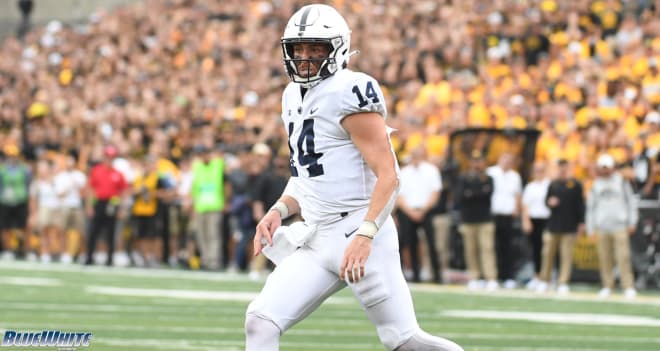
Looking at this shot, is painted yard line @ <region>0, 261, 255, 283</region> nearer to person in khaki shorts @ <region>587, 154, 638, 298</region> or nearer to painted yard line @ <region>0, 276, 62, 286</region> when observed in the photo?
painted yard line @ <region>0, 276, 62, 286</region>

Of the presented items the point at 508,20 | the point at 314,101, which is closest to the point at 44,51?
the point at 508,20

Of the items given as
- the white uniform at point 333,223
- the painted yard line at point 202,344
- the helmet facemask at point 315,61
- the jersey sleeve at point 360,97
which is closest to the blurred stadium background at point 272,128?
the painted yard line at point 202,344

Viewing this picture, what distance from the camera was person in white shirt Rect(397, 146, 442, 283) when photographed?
17125 mm

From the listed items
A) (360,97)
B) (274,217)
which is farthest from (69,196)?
(360,97)

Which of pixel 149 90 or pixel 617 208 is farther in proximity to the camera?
pixel 149 90

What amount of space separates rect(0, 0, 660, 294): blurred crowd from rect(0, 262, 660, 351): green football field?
2203 millimetres

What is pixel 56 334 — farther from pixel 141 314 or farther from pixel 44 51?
pixel 44 51

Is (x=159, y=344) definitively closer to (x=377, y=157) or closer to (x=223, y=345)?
(x=223, y=345)

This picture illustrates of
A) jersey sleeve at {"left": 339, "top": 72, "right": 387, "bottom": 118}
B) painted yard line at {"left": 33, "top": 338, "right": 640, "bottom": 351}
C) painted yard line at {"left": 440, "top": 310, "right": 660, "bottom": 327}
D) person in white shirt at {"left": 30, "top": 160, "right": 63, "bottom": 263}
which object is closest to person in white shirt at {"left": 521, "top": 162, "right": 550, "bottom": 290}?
painted yard line at {"left": 440, "top": 310, "right": 660, "bottom": 327}

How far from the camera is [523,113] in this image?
18.4 m

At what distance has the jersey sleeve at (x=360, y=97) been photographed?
598cm

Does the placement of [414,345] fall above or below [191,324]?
above

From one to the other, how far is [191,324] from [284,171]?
7195 millimetres

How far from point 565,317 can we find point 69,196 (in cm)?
1102
